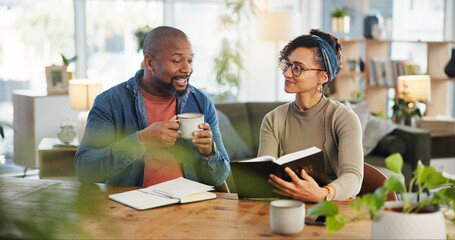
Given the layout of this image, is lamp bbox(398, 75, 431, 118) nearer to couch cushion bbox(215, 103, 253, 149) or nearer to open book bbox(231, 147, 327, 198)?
couch cushion bbox(215, 103, 253, 149)

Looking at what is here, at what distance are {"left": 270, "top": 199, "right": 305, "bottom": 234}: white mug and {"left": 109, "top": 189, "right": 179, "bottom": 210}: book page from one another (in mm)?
412

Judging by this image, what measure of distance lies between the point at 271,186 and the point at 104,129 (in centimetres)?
83

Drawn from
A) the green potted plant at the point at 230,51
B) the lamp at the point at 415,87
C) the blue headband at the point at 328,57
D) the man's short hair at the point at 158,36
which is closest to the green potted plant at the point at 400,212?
the blue headband at the point at 328,57

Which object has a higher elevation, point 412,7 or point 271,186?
point 412,7

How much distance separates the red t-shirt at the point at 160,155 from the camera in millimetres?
2240

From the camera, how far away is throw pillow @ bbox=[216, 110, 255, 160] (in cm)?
434

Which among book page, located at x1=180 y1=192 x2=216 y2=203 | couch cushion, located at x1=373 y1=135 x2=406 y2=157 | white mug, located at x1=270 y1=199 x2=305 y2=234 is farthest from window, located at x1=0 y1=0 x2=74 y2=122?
white mug, located at x1=270 y1=199 x2=305 y2=234

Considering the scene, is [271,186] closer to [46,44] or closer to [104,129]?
[104,129]

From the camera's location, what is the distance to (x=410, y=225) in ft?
3.92

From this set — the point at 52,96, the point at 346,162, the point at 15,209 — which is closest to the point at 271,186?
the point at 346,162

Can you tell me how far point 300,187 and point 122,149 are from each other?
759 mm

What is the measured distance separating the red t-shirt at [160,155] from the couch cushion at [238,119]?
7.28 feet

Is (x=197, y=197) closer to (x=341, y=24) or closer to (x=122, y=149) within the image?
(x=122, y=149)

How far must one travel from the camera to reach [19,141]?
4789mm
